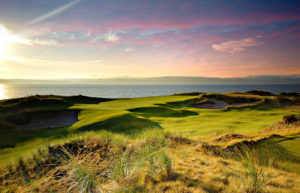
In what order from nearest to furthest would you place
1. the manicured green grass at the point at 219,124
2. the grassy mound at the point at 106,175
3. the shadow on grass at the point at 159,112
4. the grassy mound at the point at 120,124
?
the grassy mound at the point at 106,175 → the manicured green grass at the point at 219,124 → the grassy mound at the point at 120,124 → the shadow on grass at the point at 159,112

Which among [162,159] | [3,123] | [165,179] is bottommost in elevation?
[3,123]

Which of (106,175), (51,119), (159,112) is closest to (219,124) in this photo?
(106,175)

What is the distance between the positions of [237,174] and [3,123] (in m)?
25.6

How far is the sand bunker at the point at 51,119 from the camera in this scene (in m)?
21.5

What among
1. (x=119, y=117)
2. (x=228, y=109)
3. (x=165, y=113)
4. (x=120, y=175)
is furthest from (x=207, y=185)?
(x=228, y=109)

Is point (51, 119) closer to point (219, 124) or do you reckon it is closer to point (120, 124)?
point (120, 124)

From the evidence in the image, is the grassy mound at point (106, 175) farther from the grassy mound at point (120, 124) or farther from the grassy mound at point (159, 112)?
the grassy mound at point (159, 112)

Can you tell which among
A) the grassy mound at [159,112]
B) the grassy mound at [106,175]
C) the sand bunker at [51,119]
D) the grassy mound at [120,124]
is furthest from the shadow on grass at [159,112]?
the grassy mound at [106,175]

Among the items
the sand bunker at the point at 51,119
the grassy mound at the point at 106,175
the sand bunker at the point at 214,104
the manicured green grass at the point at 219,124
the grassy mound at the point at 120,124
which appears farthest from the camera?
the sand bunker at the point at 214,104

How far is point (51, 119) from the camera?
23688mm

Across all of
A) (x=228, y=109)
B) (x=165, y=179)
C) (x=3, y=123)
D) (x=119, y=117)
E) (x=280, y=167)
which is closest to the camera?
(x=165, y=179)

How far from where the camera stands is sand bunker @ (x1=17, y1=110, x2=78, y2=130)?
2150cm

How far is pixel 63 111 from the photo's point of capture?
25609 mm

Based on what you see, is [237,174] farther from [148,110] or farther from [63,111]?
[63,111]
